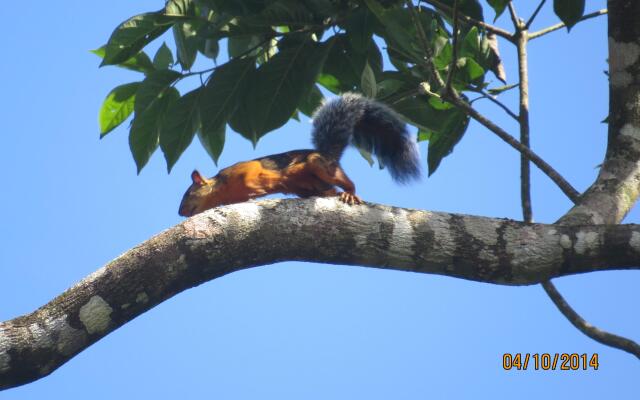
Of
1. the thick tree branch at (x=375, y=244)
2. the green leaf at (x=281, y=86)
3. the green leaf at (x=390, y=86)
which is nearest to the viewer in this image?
the thick tree branch at (x=375, y=244)

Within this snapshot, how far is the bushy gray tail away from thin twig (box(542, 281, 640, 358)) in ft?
4.66

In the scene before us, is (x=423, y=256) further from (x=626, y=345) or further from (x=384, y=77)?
(x=384, y=77)

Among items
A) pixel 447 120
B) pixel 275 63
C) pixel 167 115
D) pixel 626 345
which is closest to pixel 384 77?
pixel 447 120

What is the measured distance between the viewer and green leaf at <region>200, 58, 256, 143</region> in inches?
121

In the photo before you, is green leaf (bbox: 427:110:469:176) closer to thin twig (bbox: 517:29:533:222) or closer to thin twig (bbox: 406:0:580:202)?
thin twig (bbox: 517:29:533:222)

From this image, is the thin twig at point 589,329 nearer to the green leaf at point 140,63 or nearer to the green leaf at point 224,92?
the green leaf at point 224,92

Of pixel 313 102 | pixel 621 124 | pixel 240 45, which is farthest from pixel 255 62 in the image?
pixel 621 124

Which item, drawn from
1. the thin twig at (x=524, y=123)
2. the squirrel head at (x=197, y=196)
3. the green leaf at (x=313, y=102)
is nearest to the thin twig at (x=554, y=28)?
the thin twig at (x=524, y=123)

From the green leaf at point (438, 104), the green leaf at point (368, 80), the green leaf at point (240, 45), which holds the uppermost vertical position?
the green leaf at point (240, 45)

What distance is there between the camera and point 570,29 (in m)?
3.19

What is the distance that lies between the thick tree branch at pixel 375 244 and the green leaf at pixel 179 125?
69 centimetres

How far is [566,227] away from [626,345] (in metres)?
0.51

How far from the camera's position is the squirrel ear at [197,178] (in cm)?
489

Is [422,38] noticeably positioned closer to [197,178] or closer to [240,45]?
[240,45]
